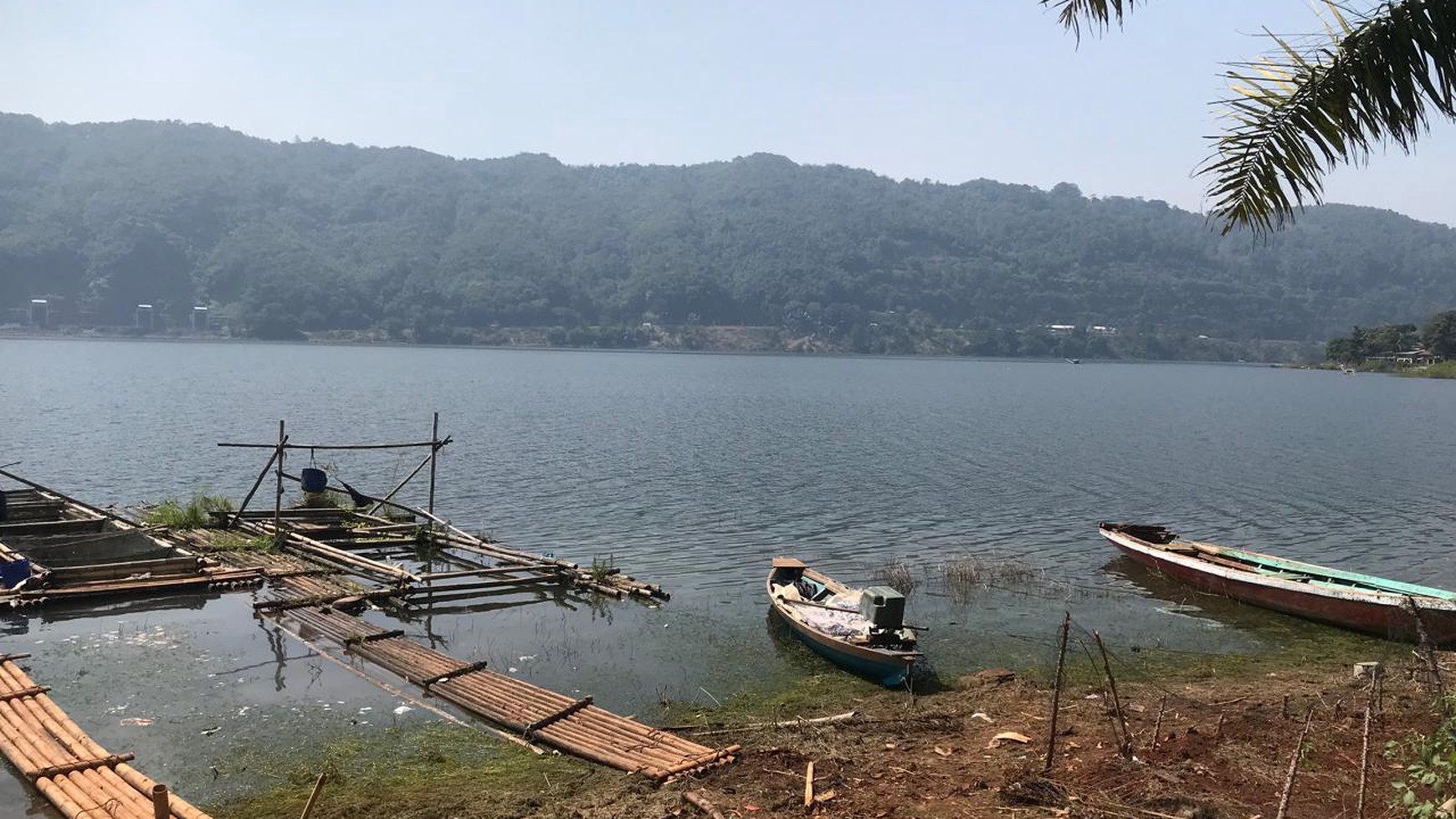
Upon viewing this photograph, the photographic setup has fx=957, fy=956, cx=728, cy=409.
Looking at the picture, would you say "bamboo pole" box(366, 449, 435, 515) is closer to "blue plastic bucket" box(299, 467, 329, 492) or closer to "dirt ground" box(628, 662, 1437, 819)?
"blue plastic bucket" box(299, 467, 329, 492)

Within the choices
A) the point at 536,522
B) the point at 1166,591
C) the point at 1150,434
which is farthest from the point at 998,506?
the point at 1150,434

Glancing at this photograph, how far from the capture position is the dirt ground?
9.56 m

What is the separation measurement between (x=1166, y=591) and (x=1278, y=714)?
12.4m

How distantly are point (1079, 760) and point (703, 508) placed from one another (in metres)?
24.2

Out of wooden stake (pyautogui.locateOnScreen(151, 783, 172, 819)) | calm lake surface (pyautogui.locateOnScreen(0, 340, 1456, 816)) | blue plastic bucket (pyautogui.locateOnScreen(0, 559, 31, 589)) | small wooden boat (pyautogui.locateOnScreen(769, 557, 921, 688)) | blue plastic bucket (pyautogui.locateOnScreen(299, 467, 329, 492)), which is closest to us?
wooden stake (pyautogui.locateOnScreen(151, 783, 172, 819))

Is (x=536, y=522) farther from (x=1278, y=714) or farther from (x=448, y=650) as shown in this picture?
(x=1278, y=714)

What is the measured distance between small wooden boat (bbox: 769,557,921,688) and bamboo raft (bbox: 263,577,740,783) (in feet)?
15.1

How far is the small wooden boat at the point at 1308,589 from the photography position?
63.7 ft

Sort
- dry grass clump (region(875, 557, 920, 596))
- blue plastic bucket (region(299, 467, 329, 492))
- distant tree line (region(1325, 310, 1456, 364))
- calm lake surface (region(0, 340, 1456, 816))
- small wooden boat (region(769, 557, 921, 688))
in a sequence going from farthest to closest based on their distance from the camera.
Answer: distant tree line (region(1325, 310, 1456, 364)) < blue plastic bucket (region(299, 467, 329, 492)) < dry grass clump (region(875, 557, 920, 596)) < small wooden boat (region(769, 557, 921, 688)) < calm lake surface (region(0, 340, 1456, 816))

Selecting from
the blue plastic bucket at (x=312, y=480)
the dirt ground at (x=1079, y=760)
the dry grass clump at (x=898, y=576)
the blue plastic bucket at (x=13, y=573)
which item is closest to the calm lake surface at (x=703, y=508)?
the dry grass clump at (x=898, y=576)

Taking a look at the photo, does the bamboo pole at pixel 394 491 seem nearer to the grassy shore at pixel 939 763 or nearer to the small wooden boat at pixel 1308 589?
the grassy shore at pixel 939 763

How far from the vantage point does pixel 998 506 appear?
121ft

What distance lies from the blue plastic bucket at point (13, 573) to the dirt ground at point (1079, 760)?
50.3 feet

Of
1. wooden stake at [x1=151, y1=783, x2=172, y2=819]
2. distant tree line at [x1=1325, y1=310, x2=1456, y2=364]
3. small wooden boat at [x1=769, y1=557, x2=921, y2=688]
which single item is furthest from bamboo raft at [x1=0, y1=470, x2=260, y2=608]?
distant tree line at [x1=1325, y1=310, x2=1456, y2=364]
